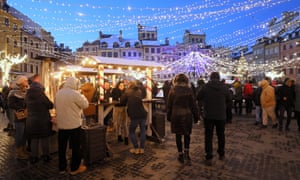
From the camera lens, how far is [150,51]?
198 ft

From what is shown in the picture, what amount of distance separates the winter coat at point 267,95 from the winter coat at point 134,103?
5486mm

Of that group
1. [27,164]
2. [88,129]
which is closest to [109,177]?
[88,129]

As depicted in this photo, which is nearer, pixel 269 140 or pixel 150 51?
pixel 269 140

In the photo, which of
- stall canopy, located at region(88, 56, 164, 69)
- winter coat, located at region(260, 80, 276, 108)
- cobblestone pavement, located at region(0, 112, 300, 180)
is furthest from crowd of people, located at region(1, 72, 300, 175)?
winter coat, located at region(260, 80, 276, 108)

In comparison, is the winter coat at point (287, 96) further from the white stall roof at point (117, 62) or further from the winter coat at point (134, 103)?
the winter coat at point (134, 103)

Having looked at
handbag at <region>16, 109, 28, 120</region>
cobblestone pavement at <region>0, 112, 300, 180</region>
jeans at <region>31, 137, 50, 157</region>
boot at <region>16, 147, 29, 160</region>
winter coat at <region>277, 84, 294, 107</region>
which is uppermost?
winter coat at <region>277, 84, 294, 107</region>

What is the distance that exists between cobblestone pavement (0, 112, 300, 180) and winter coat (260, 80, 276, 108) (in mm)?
1940

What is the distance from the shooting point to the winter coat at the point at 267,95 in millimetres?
8523

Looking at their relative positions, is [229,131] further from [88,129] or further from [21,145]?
[21,145]

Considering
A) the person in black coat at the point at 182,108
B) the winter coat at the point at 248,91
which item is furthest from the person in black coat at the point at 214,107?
the winter coat at the point at 248,91

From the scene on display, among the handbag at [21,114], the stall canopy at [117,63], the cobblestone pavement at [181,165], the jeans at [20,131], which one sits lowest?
the cobblestone pavement at [181,165]

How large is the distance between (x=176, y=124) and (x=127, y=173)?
148 centimetres

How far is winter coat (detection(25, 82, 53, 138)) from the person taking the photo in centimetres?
487

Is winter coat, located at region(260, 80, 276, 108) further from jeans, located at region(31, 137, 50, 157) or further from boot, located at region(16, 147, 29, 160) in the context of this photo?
boot, located at region(16, 147, 29, 160)
